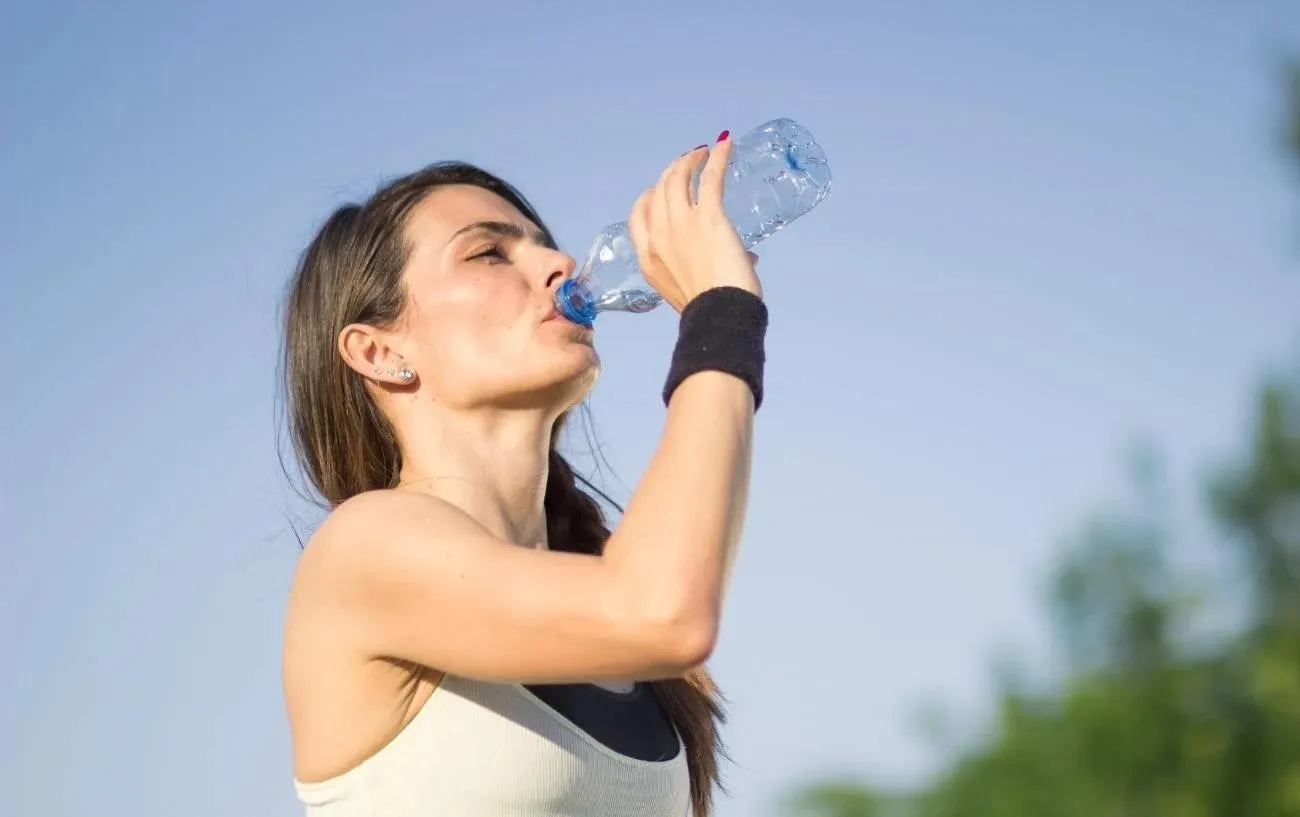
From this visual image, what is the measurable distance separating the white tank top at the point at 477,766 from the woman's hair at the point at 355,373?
472mm

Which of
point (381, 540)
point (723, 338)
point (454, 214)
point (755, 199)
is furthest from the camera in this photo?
point (755, 199)

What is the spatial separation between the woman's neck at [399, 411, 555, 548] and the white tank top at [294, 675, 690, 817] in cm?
37

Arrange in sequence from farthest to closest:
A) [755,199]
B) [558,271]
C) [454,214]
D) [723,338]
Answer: [755,199] < [454,214] < [558,271] < [723,338]

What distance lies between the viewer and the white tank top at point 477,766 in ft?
6.82

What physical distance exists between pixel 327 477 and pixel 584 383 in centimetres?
61

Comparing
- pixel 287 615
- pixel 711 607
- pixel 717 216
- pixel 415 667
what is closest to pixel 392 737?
pixel 415 667

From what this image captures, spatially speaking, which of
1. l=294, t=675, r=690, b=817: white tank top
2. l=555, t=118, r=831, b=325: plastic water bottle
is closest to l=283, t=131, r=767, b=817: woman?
l=294, t=675, r=690, b=817: white tank top

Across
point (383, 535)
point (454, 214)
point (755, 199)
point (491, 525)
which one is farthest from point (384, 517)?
point (755, 199)

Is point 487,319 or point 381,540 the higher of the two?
point 487,319

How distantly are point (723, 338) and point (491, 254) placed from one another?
81 centimetres

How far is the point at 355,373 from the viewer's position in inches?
104

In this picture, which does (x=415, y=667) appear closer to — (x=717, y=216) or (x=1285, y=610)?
(x=717, y=216)

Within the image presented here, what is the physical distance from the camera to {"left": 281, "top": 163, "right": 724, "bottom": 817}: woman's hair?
8.64 feet

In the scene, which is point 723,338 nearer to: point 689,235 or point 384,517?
point 689,235
